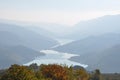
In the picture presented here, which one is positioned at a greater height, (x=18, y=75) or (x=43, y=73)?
(x=43, y=73)

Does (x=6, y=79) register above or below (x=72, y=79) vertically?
below

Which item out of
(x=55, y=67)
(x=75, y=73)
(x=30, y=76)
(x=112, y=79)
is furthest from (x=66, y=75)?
(x=112, y=79)

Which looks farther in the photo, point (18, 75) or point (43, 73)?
point (43, 73)

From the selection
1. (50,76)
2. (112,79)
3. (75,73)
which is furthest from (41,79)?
(112,79)

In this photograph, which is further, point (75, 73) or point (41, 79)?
point (75, 73)

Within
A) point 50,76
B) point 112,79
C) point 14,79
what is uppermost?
point 112,79

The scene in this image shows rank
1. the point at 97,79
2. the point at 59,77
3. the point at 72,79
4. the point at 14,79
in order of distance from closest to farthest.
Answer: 1. the point at 14,79
2. the point at 59,77
3. the point at 72,79
4. the point at 97,79

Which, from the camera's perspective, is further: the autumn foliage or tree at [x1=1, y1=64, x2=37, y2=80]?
the autumn foliage

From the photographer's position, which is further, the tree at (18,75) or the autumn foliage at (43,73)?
the autumn foliage at (43,73)

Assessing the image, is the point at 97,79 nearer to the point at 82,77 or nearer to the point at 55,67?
the point at 82,77

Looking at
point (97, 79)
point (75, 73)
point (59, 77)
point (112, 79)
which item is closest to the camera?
point (59, 77)
